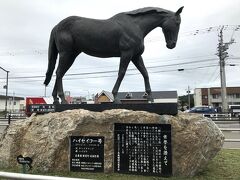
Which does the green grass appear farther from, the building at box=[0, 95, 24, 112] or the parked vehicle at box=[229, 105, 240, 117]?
the building at box=[0, 95, 24, 112]

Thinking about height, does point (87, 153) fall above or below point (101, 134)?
below

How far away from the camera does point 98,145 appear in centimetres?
634

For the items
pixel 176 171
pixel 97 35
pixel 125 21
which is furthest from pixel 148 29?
pixel 176 171

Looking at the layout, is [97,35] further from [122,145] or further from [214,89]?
[214,89]

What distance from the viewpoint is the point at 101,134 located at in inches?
252

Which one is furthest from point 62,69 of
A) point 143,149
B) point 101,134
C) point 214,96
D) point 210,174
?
point 214,96

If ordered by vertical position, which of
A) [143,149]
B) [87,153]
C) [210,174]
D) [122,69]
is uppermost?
[122,69]

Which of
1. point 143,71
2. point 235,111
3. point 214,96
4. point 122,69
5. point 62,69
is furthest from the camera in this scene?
point 214,96

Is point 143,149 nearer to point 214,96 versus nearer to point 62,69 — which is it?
point 62,69

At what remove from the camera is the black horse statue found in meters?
7.10

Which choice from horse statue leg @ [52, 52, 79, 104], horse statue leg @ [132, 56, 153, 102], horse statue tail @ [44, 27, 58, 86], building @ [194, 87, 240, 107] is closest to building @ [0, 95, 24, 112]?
building @ [194, 87, 240, 107]

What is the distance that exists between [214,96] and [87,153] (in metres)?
74.6

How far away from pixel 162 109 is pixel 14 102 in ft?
287

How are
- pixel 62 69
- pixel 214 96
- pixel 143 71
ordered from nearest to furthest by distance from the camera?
pixel 143 71, pixel 62 69, pixel 214 96
